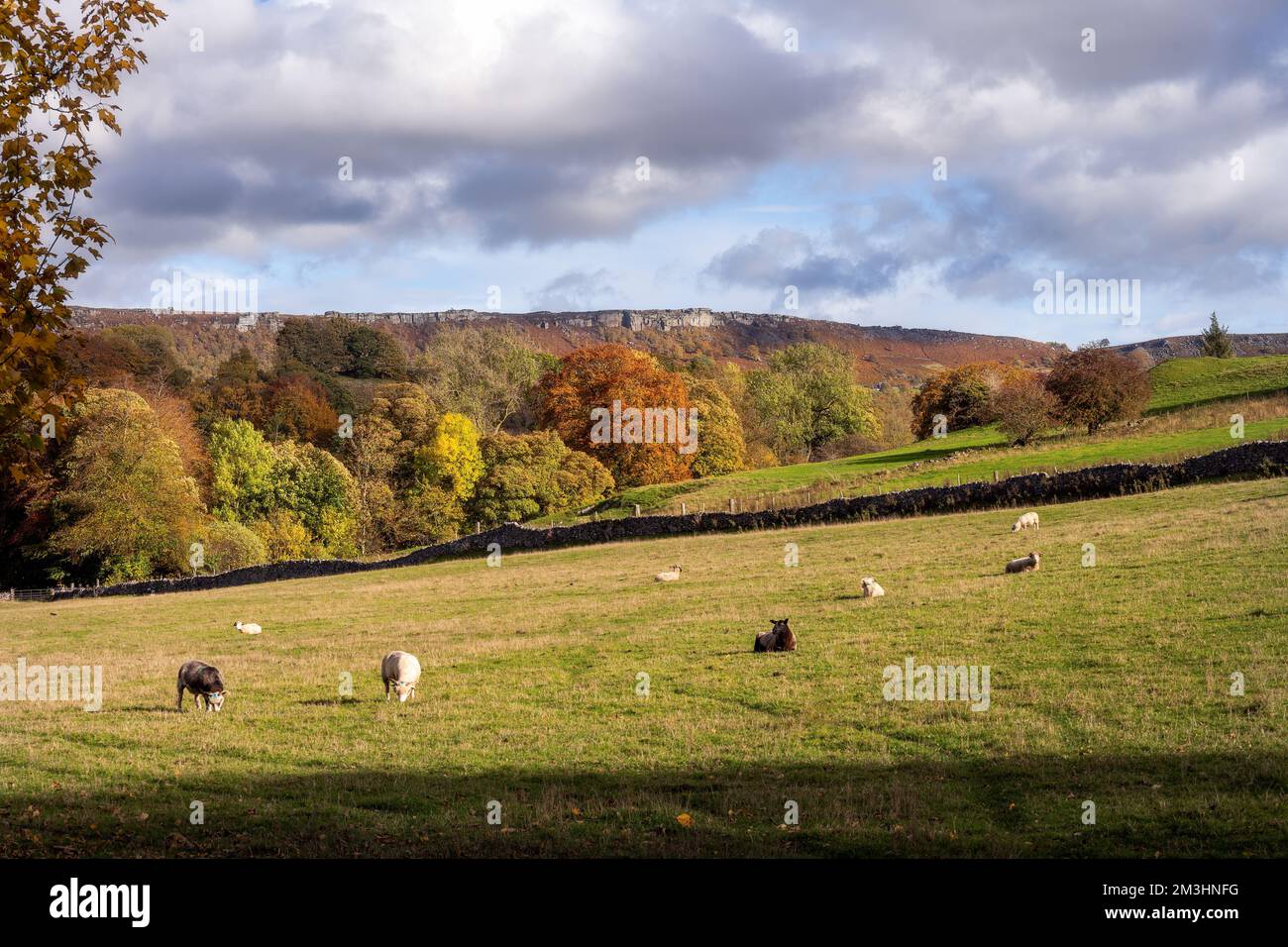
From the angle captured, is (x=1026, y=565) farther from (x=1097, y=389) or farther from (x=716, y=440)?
(x=716, y=440)

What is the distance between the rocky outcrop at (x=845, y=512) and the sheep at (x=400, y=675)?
3195cm

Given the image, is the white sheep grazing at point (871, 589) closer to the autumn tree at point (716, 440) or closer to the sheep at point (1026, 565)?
the sheep at point (1026, 565)

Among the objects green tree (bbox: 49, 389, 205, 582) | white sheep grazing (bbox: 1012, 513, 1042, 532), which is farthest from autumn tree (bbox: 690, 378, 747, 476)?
white sheep grazing (bbox: 1012, 513, 1042, 532)

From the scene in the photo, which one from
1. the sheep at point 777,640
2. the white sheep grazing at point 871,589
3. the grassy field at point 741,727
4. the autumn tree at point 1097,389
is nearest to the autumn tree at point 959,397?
the autumn tree at point 1097,389

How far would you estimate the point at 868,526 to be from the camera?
45281 millimetres

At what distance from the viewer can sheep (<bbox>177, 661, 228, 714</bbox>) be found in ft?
64.2

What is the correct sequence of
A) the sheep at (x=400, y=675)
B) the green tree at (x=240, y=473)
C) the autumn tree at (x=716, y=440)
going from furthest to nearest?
the autumn tree at (x=716, y=440), the green tree at (x=240, y=473), the sheep at (x=400, y=675)

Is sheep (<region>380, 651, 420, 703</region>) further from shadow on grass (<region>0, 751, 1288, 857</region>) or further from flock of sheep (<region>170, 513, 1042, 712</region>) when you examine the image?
shadow on grass (<region>0, 751, 1288, 857</region>)

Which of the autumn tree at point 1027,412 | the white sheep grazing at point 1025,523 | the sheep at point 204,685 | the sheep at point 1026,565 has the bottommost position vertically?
the sheep at point 204,685

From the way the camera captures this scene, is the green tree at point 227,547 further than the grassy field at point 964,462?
Yes

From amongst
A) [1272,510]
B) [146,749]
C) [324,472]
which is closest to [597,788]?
[146,749]

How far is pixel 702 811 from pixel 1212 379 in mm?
86424

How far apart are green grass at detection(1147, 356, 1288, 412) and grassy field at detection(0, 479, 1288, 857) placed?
48591mm

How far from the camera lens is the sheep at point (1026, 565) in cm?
2800
